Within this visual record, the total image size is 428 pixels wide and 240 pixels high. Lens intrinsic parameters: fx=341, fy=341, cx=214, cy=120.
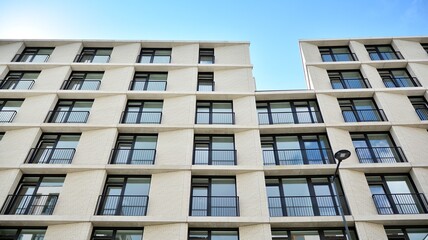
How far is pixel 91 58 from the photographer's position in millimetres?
25234

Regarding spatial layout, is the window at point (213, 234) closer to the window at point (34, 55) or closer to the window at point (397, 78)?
the window at point (397, 78)

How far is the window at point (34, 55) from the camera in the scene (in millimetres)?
24922

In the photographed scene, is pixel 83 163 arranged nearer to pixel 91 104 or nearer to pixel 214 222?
pixel 91 104

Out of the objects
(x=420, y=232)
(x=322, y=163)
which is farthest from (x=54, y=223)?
(x=420, y=232)

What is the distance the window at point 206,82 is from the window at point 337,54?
27.8 feet

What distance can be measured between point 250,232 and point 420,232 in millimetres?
8022

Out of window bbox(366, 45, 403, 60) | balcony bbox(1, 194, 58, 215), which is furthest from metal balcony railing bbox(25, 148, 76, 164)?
window bbox(366, 45, 403, 60)

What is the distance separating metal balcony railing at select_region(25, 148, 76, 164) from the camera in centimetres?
1864

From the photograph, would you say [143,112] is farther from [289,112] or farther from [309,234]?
[309,234]

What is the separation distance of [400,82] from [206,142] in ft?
45.8

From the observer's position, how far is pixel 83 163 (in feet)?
59.2

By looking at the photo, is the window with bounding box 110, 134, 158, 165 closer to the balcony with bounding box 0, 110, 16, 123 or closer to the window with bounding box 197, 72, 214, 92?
the window with bounding box 197, 72, 214, 92

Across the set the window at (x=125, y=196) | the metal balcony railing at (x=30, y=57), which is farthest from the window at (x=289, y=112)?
the metal balcony railing at (x=30, y=57)

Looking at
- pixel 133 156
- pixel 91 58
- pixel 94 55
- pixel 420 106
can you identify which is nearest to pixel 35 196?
pixel 133 156
